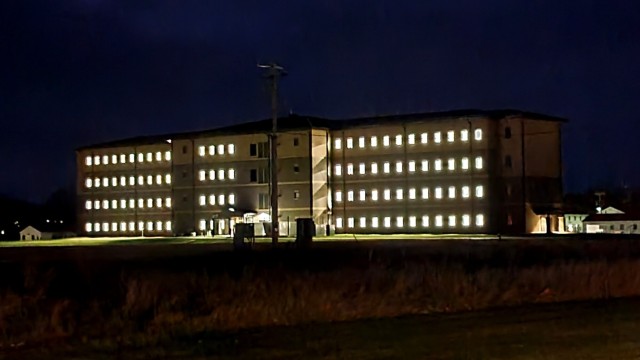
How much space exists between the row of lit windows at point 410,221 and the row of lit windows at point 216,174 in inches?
482

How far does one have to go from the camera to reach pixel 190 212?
3922 inches

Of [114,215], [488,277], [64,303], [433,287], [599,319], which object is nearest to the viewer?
[64,303]

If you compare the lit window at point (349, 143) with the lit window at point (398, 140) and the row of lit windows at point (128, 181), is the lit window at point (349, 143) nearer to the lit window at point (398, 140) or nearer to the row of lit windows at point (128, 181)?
the lit window at point (398, 140)

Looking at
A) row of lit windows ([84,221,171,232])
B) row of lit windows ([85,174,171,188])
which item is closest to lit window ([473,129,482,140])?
row of lit windows ([85,174,171,188])

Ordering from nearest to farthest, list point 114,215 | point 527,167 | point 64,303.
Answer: point 64,303, point 527,167, point 114,215

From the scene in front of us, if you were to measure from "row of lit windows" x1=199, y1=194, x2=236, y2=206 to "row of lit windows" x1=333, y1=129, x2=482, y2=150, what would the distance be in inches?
473

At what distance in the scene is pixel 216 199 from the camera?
9775 cm

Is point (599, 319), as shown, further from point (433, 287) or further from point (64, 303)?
point (64, 303)

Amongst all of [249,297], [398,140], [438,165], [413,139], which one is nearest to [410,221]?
[438,165]

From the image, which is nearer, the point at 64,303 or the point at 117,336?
the point at 117,336

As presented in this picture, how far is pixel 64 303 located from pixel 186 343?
9.86ft

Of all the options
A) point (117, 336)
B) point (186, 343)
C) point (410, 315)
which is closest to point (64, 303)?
point (117, 336)

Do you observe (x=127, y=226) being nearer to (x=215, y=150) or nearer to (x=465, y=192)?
(x=215, y=150)

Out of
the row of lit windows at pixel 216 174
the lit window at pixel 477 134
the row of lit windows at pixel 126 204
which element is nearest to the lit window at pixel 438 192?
the lit window at pixel 477 134
